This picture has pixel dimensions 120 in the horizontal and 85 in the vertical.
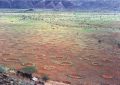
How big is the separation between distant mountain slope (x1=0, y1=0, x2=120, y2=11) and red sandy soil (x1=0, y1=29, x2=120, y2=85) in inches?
3729

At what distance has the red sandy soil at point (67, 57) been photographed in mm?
19594

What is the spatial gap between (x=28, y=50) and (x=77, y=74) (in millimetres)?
9051

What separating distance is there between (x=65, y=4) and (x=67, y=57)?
113 metres

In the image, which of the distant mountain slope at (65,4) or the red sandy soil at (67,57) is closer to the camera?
the red sandy soil at (67,57)

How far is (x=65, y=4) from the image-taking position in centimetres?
13725

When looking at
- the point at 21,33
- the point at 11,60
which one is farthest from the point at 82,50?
the point at 21,33

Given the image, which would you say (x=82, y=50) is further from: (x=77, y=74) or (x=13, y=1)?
(x=13, y=1)

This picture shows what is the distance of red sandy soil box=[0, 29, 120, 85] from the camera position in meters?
19.6

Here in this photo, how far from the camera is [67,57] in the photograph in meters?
25.7

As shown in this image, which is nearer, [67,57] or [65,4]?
[67,57]

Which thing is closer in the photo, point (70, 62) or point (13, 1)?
point (70, 62)

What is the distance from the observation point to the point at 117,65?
2289 centimetres

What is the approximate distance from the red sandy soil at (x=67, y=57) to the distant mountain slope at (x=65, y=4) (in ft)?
311

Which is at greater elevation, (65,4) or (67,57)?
(67,57)
